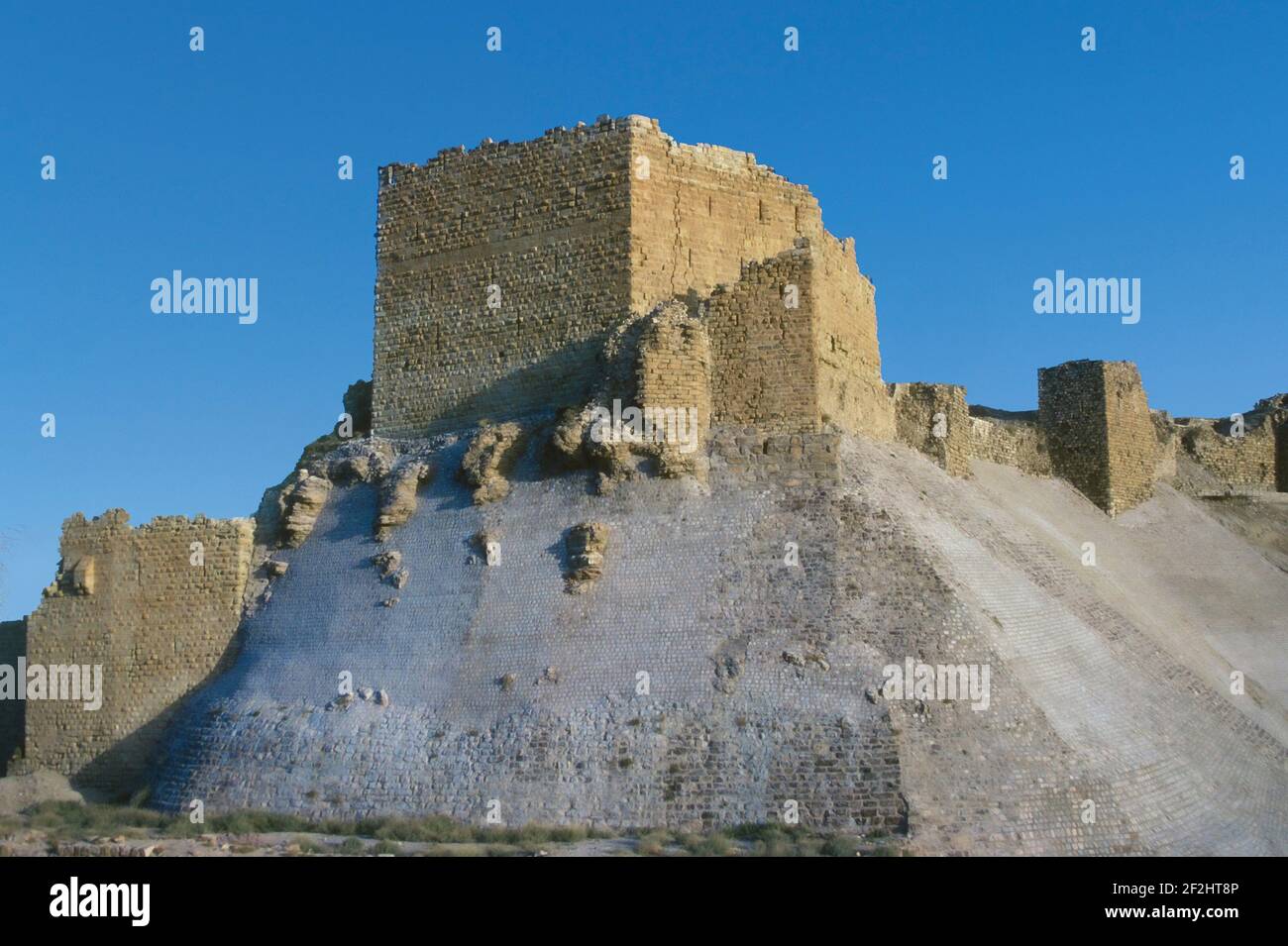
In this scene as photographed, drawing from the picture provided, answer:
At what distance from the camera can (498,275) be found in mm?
20156

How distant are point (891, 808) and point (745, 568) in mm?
4036

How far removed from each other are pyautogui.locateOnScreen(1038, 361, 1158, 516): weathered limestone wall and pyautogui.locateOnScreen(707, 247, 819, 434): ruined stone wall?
11473mm

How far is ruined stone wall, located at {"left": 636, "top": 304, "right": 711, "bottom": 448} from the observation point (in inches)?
689

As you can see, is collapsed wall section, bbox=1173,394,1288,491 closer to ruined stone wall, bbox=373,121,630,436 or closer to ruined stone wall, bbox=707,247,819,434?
ruined stone wall, bbox=707,247,819,434

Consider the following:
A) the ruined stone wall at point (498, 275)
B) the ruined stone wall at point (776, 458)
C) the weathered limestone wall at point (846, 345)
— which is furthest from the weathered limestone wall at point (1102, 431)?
the ruined stone wall at point (498, 275)

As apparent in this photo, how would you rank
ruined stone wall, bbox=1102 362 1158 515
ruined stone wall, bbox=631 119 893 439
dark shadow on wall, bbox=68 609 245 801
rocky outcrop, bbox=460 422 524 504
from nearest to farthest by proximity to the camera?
rocky outcrop, bbox=460 422 524 504
ruined stone wall, bbox=631 119 893 439
dark shadow on wall, bbox=68 609 245 801
ruined stone wall, bbox=1102 362 1158 515

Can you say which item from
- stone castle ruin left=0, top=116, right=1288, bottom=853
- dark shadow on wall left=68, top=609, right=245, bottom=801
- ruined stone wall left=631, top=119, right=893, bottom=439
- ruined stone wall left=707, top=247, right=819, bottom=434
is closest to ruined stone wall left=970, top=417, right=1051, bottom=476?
stone castle ruin left=0, top=116, right=1288, bottom=853

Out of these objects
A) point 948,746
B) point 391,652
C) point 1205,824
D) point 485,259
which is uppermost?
→ point 485,259

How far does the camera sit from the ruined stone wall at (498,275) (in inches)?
756

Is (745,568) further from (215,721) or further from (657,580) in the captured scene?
(215,721)

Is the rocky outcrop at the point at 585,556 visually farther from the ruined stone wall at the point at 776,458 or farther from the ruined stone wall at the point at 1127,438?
the ruined stone wall at the point at 1127,438
